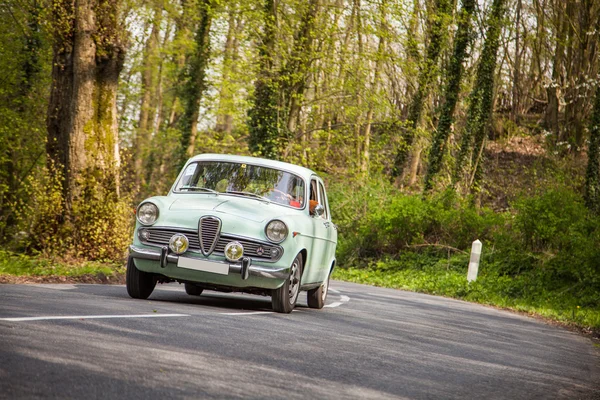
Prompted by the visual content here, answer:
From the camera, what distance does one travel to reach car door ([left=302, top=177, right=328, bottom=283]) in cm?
1104

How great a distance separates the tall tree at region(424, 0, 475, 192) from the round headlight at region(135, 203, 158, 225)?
20.9 metres

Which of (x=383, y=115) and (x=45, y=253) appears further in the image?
(x=383, y=115)

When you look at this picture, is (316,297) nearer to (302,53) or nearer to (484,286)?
(484,286)

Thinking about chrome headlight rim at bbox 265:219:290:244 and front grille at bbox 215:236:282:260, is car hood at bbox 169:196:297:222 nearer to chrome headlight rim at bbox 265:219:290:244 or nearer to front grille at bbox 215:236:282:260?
chrome headlight rim at bbox 265:219:290:244

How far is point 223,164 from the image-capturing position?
11.4 meters

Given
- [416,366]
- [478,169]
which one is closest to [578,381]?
[416,366]

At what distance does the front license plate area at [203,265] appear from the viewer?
9.66 meters

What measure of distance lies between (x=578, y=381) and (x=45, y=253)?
10807 mm

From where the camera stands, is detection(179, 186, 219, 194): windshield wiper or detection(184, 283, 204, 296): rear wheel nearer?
detection(179, 186, 219, 194): windshield wiper

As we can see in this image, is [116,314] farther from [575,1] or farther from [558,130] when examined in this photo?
[558,130]

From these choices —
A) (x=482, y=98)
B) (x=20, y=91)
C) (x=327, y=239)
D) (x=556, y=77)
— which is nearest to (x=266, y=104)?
(x=482, y=98)

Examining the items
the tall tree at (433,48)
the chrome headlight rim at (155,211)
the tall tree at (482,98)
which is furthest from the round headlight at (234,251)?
the tall tree at (433,48)

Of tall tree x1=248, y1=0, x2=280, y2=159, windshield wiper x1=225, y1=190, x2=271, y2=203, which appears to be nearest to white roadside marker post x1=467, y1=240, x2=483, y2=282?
tall tree x1=248, y1=0, x2=280, y2=159

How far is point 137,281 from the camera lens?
10.2 meters
